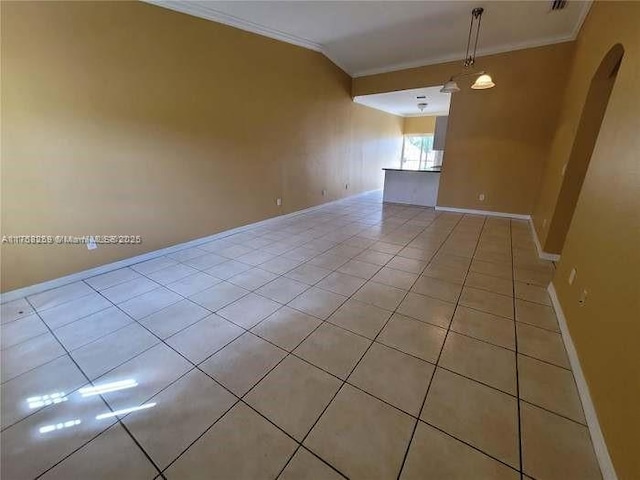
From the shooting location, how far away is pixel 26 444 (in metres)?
1.24

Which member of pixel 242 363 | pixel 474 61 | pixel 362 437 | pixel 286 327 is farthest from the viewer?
pixel 474 61

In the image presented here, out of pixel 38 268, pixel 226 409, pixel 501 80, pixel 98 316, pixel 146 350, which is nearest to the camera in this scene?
pixel 226 409

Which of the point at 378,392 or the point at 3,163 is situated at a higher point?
the point at 3,163

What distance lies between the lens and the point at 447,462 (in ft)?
3.83

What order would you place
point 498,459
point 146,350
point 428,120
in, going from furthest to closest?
point 428,120
point 146,350
point 498,459

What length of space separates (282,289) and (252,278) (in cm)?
42

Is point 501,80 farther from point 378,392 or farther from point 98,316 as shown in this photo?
point 98,316

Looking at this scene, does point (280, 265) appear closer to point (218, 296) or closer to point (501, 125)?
point (218, 296)

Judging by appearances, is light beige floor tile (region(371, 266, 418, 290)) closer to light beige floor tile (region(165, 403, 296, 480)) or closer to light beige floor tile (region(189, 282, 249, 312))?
light beige floor tile (region(189, 282, 249, 312))

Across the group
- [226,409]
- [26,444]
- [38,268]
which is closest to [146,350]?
[26,444]

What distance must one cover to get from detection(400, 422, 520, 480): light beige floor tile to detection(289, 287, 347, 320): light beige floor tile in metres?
1.07

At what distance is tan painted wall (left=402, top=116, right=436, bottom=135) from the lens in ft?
32.1

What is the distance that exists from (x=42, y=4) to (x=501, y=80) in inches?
238

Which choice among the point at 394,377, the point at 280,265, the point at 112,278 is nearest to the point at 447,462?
the point at 394,377
